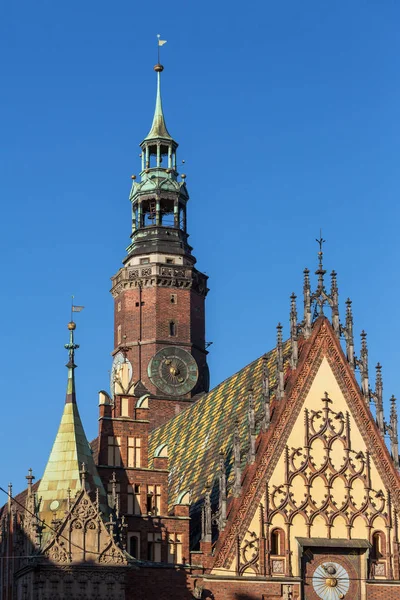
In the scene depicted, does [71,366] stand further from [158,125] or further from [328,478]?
[158,125]

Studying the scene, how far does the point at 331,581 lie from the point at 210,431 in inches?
423

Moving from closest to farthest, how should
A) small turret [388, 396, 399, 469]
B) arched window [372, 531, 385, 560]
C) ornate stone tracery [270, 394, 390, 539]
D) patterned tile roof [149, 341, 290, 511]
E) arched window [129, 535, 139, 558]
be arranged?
1. arched window [129, 535, 139, 558]
2. ornate stone tracery [270, 394, 390, 539]
3. arched window [372, 531, 385, 560]
4. small turret [388, 396, 399, 469]
5. patterned tile roof [149, 341, 290, 511]

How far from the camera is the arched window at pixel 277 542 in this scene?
5228 centimetres

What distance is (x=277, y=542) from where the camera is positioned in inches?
2063

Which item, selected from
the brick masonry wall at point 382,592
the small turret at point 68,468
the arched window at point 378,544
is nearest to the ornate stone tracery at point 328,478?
the arched window at point 378,544

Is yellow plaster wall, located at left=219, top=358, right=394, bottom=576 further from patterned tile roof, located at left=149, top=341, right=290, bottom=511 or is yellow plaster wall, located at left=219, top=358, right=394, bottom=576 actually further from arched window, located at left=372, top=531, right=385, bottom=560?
patterned tile roof, located at left=149, top=341, right=290, bottom=511

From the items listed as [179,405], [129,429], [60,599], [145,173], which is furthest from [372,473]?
[145,173]

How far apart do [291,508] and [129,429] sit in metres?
6.62

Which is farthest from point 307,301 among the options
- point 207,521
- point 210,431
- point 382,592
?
point 382,592

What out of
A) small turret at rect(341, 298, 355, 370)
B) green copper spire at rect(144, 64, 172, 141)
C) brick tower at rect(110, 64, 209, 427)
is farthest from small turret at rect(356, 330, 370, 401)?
green copper spire at rect(144, 64, 172, 141)

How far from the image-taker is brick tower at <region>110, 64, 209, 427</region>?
7619 cm

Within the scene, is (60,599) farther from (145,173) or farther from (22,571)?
(145,173)

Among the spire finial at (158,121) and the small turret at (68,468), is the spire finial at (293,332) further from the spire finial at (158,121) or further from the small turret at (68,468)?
the spire finial at (158,121)

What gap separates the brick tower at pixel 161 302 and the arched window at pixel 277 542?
77.4 feet
